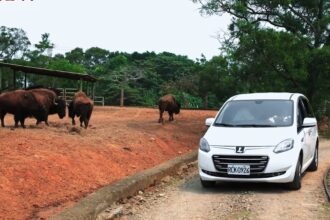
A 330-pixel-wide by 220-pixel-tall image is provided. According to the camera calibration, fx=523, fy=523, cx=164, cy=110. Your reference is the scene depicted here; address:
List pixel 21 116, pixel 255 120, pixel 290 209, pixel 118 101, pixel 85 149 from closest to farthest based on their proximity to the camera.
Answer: pixel 290 209 < pixel 255 120 < pixel 85 149 < pixel 21 116 < pixel 118 101

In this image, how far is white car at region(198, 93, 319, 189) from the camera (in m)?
8.85

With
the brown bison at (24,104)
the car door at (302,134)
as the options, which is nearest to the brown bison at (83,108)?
the brown bison at (24,104)

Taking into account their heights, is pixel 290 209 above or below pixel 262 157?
below

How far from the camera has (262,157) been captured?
882 cm

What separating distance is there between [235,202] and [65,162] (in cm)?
337

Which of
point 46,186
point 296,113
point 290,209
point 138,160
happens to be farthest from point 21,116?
point 290,209

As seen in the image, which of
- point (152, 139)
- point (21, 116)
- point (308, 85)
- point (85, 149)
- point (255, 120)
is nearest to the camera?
point (255, 120)

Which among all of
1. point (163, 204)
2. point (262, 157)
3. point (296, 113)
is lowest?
point (163, 204)

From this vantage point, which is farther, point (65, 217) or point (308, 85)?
point (308, 85)

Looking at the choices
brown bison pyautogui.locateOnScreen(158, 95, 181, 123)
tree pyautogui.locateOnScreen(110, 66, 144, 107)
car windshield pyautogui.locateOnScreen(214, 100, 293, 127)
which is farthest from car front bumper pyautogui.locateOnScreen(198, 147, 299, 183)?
tree pyautogui.locateOnScreen(110, 66, 144, 107)

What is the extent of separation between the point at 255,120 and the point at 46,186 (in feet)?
13.6

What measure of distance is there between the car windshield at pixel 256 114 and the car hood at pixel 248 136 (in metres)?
0.31

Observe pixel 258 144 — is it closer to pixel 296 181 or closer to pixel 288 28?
pixel 296 181

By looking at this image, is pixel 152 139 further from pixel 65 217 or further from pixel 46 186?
pixel 65 217
